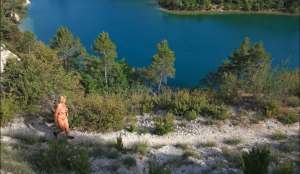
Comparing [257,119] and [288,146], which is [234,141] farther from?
[257,119]

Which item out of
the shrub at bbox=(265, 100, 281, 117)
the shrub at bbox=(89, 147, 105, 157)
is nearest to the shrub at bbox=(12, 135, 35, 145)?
the shrub at bbox=(89, 147, 105, 157)

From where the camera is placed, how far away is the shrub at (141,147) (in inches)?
312

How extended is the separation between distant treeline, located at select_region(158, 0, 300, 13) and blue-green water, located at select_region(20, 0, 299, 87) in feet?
13.2

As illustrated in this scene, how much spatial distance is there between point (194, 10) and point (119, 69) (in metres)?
46.4

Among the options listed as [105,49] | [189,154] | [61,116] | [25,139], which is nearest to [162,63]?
[105,49]

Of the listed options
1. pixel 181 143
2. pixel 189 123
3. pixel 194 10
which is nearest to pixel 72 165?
pixel 181 143

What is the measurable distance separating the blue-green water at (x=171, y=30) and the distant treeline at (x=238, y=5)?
4.01 meters

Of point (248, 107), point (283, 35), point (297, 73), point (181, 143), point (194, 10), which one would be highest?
point (194, 10)

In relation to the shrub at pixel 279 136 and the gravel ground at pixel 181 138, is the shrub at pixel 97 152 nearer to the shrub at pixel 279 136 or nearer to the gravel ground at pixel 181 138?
the gravel ground at pixel 181 138

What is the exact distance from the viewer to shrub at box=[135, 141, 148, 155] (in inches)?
312

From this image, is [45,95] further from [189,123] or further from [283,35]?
[283,35]

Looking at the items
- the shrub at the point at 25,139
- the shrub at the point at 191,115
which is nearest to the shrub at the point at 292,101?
the shrub at the point at 191,115

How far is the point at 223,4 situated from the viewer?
70375 millimetres

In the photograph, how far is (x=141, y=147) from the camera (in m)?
8.05
